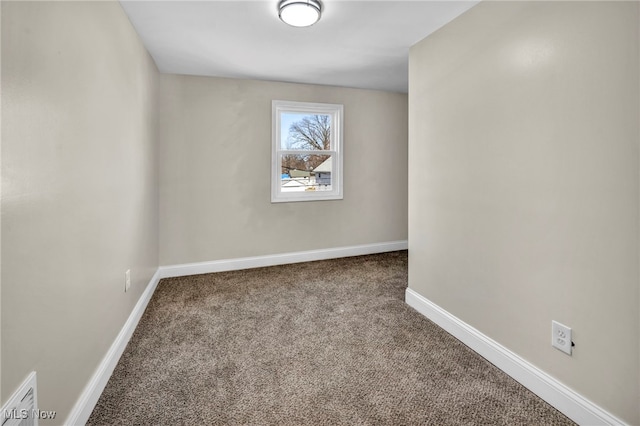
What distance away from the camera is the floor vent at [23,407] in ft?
3.28

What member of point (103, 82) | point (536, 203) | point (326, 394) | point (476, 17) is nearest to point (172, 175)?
point (103, 82)

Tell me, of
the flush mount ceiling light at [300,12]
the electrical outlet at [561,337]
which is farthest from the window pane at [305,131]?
the electrical outlet at [561,337]

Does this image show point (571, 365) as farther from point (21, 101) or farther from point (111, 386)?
point (21, 101)

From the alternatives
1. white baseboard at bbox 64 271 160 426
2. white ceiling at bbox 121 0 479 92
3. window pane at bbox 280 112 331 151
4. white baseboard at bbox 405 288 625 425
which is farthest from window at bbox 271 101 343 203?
white baseboard at bbox 405 288 625 425

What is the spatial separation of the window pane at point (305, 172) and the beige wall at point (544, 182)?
6.54 ft

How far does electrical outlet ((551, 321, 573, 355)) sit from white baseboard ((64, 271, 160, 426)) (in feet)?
7.51

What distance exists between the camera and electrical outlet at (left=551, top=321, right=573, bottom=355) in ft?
5.25

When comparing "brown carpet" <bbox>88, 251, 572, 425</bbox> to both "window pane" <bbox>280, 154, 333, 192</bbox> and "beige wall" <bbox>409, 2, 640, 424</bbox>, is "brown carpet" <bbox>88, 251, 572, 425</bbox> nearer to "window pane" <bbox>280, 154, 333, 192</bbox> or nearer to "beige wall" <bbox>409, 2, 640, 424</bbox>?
"beige wall" <bbox>409, 2, 640, 424</bbox>

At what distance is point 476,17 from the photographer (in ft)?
6.93

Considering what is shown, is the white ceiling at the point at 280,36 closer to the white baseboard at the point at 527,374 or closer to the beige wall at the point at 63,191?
the beige wall at the point at 63,191

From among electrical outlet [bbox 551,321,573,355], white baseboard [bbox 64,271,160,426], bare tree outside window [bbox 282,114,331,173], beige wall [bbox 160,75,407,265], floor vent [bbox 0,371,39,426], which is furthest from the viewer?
bare tree outside window [bbox 282,114,331,173]

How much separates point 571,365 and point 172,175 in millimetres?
3730

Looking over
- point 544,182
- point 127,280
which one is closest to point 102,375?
point 127,280

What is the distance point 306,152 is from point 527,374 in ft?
10.6
